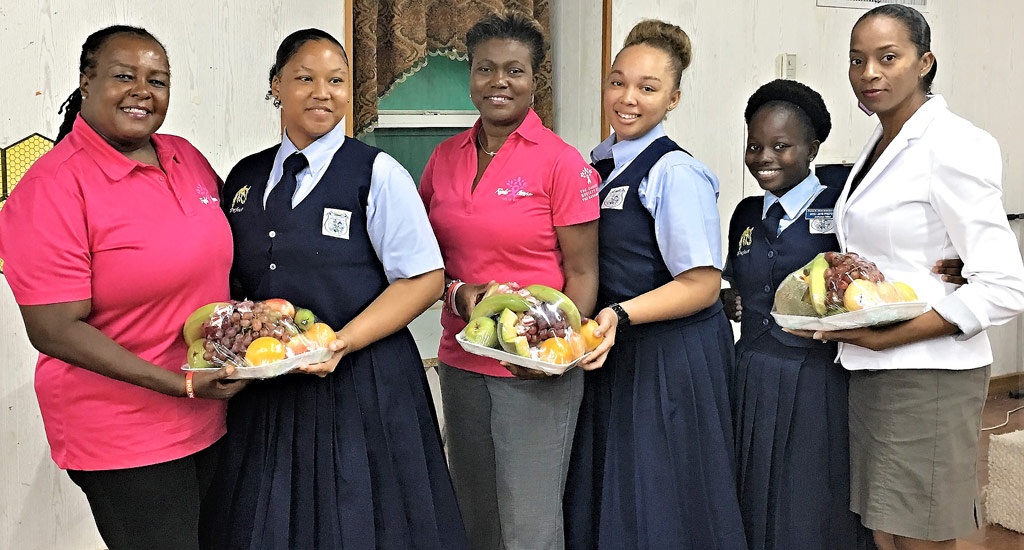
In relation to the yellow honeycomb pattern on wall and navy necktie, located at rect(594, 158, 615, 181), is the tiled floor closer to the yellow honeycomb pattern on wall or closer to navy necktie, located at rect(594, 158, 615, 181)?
navy necktie, located at rect(594, 158, 615, 181)

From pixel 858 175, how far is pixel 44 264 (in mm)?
1724

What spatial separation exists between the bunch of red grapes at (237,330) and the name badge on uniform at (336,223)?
0.20 meters

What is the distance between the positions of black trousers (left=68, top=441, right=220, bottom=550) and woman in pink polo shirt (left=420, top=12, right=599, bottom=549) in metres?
0.65

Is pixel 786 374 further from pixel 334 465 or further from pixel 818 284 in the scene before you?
pixel 334 465

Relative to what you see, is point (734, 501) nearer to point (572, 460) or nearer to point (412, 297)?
point (572, 460)

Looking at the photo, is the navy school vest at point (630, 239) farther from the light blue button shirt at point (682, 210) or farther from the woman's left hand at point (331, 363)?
the woman's left hand at point (331, 363)

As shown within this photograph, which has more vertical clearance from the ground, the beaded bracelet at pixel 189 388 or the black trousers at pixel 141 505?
the beaded bracelet at pixel 189 388

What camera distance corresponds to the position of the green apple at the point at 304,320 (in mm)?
1783

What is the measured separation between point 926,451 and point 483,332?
0.97 m

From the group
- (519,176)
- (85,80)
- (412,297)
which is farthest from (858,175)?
(85,80)

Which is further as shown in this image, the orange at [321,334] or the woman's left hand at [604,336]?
the woman's left hand at [604,336]

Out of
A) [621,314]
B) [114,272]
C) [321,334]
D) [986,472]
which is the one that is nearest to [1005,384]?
[986,472]

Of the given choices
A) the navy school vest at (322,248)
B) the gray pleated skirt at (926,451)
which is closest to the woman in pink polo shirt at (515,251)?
the navy school vest at (322,248)

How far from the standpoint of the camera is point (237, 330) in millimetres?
1706
